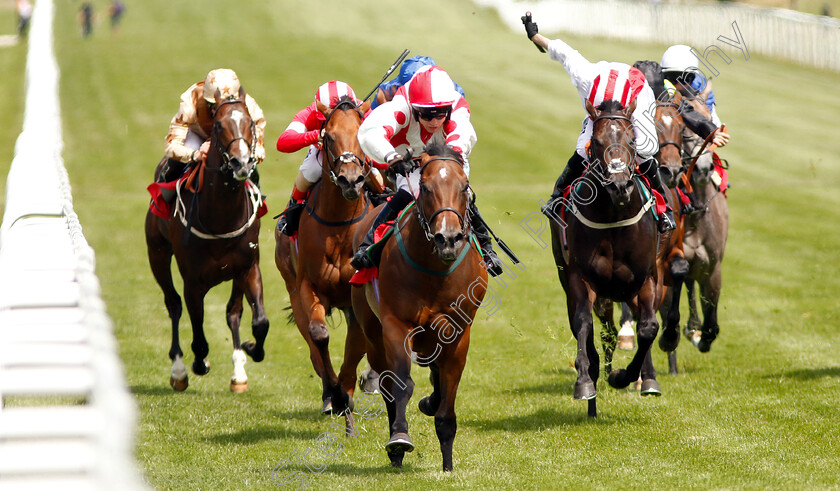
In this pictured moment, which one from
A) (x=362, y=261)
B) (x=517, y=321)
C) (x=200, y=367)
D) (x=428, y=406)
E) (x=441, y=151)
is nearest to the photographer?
(x=441, y=151)

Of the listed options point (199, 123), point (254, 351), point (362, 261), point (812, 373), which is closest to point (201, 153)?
point (199, 123)

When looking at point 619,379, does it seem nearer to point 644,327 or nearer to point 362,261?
point 644,327

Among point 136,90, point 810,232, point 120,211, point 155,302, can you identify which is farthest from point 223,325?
point 136,90

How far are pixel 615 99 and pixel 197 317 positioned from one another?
13.8ft

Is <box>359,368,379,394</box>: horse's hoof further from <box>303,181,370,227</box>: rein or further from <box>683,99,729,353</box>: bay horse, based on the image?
<box>683,99,729,353</box>: bay horse

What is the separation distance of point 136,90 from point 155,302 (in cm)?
2062

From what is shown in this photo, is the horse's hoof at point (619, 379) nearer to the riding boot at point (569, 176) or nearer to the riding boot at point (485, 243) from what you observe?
the riding boot at point (569, 176)

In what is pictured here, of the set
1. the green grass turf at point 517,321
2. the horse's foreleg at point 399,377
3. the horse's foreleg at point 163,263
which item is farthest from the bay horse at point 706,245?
the horse's foreleg at point 163,263

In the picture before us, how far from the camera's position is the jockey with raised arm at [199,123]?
29.1 ft

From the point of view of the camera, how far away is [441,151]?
620 centimetres

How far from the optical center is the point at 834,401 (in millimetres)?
8430

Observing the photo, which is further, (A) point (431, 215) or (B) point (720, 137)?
(B) point (720, 137)

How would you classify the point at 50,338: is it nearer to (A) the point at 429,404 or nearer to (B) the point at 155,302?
(A) the point at 429,404

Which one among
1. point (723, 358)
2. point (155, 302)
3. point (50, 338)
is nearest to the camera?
point (50, 338)
